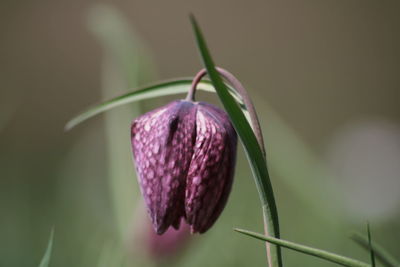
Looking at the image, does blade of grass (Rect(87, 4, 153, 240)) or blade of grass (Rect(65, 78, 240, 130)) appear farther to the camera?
blade of grass (Rect(87, 4, 153, 240))

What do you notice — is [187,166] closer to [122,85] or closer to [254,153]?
[254,153]

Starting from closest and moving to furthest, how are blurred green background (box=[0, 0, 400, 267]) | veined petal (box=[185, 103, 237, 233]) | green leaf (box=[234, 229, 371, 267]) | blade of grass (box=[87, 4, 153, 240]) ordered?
green leaf (box=[234, 229, 371, 267]) < veined petal (box=[185, 103, 237, 233]) < blade of grass (box=[87, 4, 153, 240]) < blurred green background (box=[0, 0, 400, 267])

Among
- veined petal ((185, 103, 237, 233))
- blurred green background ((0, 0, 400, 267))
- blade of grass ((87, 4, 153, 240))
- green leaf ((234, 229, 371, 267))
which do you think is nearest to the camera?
green leaf ((234, 229, 371, 267))

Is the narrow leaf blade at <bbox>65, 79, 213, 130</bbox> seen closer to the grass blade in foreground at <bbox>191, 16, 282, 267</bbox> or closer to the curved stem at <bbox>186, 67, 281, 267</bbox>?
the curved stem at <bbox>186, 67, 281, 267</bbox>

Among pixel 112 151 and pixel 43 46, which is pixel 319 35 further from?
pixel 112 151

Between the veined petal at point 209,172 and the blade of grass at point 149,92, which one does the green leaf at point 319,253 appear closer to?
the veined petal at point 209,172

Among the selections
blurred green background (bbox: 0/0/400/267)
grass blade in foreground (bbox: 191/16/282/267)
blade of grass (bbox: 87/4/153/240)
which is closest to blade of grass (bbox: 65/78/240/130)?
grass blade in foreground (bbox: 191/16/282/267)

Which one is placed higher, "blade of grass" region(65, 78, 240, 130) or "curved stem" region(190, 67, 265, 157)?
"blade of grass" region(65, 78, 240, 130)

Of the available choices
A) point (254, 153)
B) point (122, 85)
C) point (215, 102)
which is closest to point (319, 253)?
point (254, 153)

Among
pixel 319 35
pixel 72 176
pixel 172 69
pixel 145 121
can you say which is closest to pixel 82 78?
pixel 172 69
